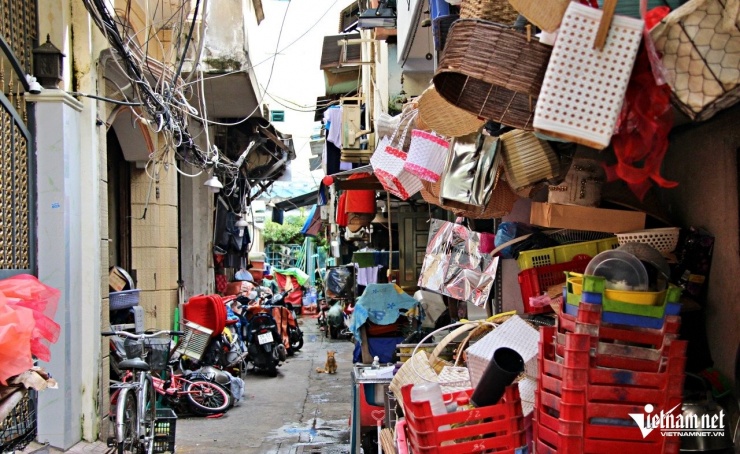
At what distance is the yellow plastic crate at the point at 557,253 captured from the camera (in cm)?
520

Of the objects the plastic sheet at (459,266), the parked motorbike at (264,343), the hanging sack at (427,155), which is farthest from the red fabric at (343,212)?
the hanging sack at (427,155)

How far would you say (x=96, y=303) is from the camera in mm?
8625

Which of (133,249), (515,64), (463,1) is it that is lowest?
(133,249)

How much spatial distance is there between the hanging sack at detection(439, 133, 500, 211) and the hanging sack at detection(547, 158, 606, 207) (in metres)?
0.49

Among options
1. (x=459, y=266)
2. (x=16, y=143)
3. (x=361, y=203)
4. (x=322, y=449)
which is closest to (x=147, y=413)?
(x=322, y=449)

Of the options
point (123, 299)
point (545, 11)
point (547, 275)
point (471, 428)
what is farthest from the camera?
point (123, 299)

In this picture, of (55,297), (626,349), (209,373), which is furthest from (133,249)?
(626,349)

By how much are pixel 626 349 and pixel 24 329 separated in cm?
323

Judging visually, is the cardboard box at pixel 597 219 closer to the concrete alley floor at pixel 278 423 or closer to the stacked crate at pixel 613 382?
the stacked crate at pixel 613 382

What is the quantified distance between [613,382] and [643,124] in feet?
4.08

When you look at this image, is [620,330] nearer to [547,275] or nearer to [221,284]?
[547,275]

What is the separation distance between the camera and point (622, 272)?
3.28 metres

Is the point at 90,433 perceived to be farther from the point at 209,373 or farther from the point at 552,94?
the point at 552,94

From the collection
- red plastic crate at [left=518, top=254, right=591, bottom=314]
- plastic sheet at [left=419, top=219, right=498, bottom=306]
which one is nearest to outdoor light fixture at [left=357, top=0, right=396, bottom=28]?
plastic sheet at [left=419, top=219, right=498, bottom=306]
